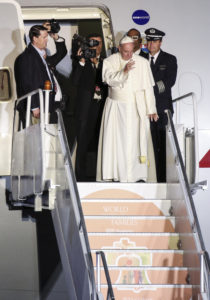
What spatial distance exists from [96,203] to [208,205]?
6.85 feet

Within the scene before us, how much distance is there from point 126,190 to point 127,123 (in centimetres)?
87

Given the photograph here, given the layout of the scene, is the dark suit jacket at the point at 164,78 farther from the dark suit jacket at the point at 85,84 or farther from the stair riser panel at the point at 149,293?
the stair riser panel at the point at 149,293

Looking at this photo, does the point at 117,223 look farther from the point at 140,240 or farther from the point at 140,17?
the point at 140,17

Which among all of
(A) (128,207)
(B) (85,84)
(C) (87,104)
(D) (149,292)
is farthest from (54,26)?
(D) (149,292)

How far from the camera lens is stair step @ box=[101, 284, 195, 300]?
6647 mm

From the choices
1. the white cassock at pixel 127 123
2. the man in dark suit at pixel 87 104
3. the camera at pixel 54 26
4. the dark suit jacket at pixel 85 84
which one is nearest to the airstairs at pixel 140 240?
the white cassock at pixel 127 123

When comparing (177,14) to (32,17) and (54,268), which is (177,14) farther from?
(54,268)

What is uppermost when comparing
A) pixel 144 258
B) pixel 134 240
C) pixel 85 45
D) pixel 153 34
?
pixel 153 34

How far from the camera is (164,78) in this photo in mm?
9047

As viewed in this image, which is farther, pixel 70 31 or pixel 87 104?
pixel 70 31

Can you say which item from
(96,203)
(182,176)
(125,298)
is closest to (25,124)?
(96,203)

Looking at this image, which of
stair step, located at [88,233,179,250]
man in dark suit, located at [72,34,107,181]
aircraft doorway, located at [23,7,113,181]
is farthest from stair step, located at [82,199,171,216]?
aircraft doorway, located at [23,7,113,181]

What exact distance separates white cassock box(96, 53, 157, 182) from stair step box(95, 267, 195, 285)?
167 cm

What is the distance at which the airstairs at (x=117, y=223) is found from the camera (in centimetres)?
659
